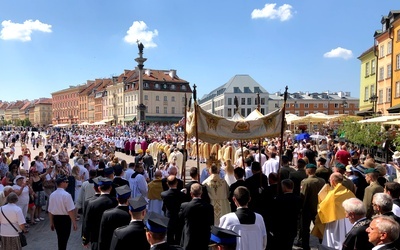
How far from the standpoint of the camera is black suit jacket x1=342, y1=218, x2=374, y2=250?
14.0 feet

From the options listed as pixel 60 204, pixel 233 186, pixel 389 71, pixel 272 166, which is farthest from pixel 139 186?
pixel 389 71

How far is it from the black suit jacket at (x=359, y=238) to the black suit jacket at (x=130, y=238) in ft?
7.93

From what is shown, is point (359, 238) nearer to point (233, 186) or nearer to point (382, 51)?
point (233, 186)

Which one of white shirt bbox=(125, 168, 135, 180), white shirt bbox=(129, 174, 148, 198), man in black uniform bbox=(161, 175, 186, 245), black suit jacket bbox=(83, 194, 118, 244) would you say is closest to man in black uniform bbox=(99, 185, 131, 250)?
black suit jacket bbox=(83, 194, 118, 244)

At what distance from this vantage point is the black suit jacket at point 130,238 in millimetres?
4293

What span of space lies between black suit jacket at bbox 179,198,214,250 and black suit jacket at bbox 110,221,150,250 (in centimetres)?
145

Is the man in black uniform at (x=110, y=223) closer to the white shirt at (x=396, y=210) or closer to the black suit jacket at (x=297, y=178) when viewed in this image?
the white shirt at (x=396, y=210)

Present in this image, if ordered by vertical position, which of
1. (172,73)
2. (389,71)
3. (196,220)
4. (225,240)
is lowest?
(196,220)

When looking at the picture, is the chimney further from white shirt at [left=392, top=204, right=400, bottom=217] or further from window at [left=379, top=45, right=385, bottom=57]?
white shirt at [left=392, top=204, right=400, bottom=217]

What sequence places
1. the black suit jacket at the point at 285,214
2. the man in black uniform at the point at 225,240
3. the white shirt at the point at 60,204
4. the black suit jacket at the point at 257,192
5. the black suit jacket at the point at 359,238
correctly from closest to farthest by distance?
1. the man in black uniform at the point at 225,240
2. the black suit jacket at the point at 359,238
3. the black suit jacket at the point at 285,214
4. the white shirt at the point at 60,204
5. the black suit jacket at the point at 257,192

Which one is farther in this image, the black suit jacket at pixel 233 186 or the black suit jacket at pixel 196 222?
the black suit jacket at pixel 233 186

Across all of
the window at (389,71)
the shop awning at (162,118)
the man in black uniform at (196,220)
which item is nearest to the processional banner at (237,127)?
the man in black uniform at (196,220)

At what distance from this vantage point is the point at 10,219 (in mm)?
6492

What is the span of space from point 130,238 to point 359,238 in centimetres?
268
